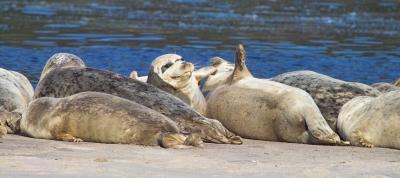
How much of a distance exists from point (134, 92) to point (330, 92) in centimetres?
172

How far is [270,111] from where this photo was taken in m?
8.34

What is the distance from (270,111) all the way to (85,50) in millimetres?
10165

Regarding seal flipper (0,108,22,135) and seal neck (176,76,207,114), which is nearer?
seal flipper (0,108,22,135)

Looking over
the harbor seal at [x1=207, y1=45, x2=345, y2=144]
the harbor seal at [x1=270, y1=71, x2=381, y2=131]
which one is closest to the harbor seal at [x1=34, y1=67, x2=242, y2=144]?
the harbor seal at [x1=207, y1=45, x2=345, y2=144]

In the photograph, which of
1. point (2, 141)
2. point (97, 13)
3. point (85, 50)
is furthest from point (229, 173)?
point (97, 13)

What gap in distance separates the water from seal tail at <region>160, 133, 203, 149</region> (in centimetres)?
706

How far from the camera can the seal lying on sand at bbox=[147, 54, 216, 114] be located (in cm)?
911

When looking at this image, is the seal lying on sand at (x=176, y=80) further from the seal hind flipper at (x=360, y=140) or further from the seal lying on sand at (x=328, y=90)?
the seal hind flipper at (x=360, y=140)

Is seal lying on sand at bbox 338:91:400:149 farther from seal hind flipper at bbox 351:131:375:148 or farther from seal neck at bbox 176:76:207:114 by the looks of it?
seal neck at bbox 176:76:207:114

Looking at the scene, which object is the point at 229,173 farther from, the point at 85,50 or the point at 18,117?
the point at 85,50

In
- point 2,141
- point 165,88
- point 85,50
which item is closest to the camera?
point 2,141

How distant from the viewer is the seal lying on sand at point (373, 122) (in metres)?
7.68

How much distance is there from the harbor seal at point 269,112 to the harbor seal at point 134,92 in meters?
0.52

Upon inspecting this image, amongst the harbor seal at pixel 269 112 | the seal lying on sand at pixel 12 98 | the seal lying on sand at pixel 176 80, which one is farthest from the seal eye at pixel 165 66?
the seal lying on sand at pixel 12 98
